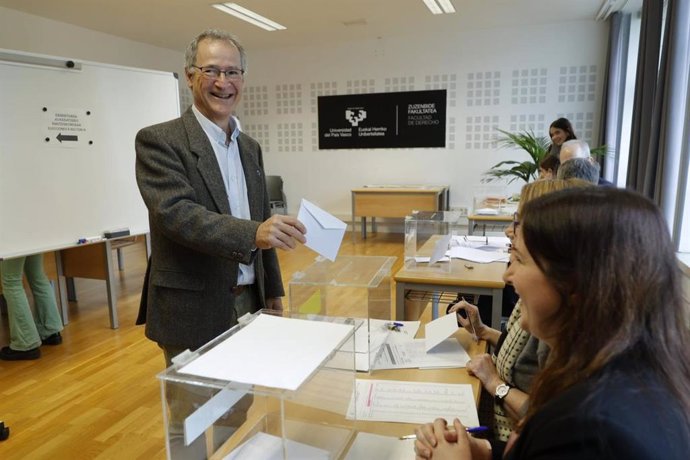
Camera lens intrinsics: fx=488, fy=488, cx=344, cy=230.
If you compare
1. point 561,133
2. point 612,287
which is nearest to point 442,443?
point 612,287

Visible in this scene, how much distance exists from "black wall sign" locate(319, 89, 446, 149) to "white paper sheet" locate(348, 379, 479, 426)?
6.16m

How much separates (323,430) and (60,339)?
10.4 feet

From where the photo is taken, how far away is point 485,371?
50.7 inches

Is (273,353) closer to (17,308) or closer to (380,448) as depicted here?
(380,448)

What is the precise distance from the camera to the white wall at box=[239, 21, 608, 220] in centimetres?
640

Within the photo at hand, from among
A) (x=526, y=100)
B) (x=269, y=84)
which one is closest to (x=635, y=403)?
(x=526, y=100)

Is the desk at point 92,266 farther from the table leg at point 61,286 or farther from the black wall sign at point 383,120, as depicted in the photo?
the black wall sign at point 383,120

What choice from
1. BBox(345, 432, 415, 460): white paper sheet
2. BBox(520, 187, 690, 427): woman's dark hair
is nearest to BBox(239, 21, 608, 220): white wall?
BBox(345, 432, 415, 460): white paper sheet

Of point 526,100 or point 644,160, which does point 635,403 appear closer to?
point 644,160

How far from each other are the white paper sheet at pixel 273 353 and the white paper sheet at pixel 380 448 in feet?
0.79

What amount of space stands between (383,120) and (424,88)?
0.74 m

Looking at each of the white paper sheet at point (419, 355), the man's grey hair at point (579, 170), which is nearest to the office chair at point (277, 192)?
the man's grey hair at point (579, 170)

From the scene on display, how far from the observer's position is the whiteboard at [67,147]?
300 cm

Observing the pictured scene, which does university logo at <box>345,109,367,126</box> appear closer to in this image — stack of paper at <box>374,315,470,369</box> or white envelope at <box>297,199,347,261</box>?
stack of paper at <box>374,315,470,369</box>
